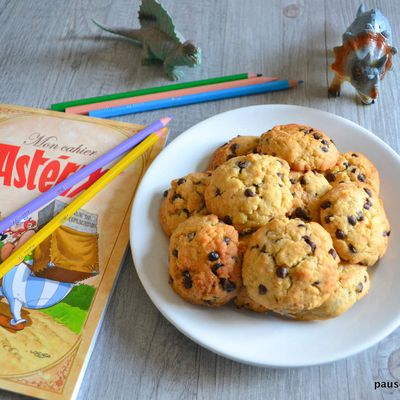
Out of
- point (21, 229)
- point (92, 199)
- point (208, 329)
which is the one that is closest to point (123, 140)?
point (92, 199)

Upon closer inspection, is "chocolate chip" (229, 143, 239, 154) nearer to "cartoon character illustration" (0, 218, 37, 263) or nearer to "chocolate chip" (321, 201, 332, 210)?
"chocolate chip" (321, 201, 332, 210)

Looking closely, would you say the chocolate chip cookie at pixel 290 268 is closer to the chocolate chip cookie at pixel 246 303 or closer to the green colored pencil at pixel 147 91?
the chocolate chip cookie at pixel 246 303

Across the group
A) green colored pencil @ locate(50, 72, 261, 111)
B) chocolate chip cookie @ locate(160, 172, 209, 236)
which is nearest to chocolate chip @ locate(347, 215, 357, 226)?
chocolate chip cookie @ locate(160, 172, 209, 236)

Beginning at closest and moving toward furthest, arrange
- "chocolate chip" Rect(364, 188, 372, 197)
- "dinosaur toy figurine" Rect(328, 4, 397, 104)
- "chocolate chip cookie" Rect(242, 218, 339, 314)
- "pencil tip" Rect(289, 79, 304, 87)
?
"chocolate chip cookie" Rect(242, 218, 339, 314) < "chocolate chip" Rect(364, 188, 372, 197) < "dinosaur toy figurine" Rect(328, 4, 397, 104) < "pencil tip" Rect(289, 79, 304, 87)

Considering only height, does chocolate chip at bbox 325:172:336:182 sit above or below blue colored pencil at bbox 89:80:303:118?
above

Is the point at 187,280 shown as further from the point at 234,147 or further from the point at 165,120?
the point at 165,120

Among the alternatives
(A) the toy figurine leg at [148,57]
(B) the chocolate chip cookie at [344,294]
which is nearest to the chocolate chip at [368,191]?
(B) the chocolate chip cookie at [344,294]

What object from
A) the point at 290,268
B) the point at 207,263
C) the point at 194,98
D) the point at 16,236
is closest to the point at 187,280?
the point at 207,263
